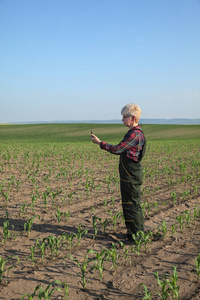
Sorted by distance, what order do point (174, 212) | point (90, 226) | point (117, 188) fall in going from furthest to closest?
point (117, 188) < point (174, 212) < point (90, 226)

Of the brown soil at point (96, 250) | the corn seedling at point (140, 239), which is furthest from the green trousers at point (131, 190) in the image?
the brown soil at point (96, 250)

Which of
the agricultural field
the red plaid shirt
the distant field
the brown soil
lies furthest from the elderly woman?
the distant field

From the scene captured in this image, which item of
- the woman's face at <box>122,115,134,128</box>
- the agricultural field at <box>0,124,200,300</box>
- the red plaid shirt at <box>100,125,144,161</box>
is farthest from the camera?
the woman's face at <box>122,115,134,128</box>

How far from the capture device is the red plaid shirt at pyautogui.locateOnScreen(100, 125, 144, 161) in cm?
449

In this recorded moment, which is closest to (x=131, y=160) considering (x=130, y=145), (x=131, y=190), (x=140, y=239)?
(x=130, y=145)

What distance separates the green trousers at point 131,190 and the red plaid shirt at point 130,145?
0.43 ft

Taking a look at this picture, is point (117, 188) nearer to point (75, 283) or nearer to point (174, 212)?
point (174, 212)

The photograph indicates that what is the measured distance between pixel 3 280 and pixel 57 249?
3.06 ft

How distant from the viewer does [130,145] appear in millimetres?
4551

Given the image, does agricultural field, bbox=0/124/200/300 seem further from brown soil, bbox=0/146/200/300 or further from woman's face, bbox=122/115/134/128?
woman's face, bbox=122/115/134/128

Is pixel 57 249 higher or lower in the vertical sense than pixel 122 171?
lower

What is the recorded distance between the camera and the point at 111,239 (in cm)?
500

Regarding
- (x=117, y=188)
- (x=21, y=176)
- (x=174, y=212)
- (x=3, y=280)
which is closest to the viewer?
(x=3, y=280)

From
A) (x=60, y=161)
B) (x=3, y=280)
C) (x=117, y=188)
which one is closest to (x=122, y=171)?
(x=3, y=280)
